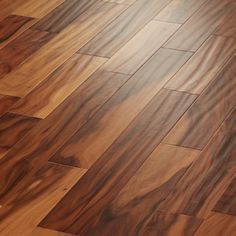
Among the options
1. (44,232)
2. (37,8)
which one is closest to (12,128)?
(44,232)

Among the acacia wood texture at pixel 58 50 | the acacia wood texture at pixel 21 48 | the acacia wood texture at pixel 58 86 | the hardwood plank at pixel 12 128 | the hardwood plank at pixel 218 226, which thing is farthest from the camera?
the acacia wood texture at pixel 21 48

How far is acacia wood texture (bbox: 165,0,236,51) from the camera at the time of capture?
8.26 ft

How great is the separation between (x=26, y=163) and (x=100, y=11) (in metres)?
0.94

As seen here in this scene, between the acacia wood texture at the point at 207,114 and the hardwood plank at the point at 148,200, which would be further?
the acacia wood texture at the point at 207,114

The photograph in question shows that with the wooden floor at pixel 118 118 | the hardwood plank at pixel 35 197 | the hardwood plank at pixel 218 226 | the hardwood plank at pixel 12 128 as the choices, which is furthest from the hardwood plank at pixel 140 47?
the hardwood plank at pixel 218 226

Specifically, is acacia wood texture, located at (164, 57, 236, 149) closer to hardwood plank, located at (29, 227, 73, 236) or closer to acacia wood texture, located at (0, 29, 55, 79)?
hardwood plank, located at (29, 227, 73, 236)

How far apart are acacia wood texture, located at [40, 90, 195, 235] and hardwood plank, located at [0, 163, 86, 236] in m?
0.02

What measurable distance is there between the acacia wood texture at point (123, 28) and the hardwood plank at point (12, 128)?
1.38 ft

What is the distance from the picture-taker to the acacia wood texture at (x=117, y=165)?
5.85 feet

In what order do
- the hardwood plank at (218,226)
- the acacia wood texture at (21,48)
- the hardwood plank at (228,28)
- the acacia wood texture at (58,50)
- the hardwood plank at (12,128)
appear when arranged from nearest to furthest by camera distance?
1. the hardwood plank at (218,226)
2. the hardwood plank at (12,128)
3. the acacia wood texture at (58,50)
4. the acacia wood texture at (21,48)
5. the hardwood plank at (228,28)

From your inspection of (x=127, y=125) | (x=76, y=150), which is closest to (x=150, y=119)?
(x=127, y=125)

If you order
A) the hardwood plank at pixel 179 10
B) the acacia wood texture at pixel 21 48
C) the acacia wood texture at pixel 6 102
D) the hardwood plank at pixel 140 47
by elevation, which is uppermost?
the acacia wood texture at pixel 21 48

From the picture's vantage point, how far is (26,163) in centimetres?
198

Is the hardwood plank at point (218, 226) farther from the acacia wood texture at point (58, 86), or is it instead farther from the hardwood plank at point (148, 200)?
the acacia wood texture at point (58, 86)
